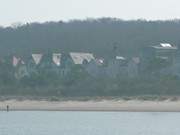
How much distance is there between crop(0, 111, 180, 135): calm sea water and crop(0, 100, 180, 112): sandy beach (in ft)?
1.13

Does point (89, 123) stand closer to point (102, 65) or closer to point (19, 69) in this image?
point (102, 65)

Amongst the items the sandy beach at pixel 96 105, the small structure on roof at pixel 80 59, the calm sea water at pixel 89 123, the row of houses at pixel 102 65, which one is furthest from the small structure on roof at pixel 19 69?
the calm sea water at pixel 89 123

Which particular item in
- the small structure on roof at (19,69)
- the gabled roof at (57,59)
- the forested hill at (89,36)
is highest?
the forested hill at (89,36)

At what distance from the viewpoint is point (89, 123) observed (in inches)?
1906

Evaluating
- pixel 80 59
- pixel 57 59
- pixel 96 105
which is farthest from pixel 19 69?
pixel 96 105

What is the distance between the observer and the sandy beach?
5412 centimetres

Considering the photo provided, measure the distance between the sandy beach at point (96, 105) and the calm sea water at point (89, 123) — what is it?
34 centimetres

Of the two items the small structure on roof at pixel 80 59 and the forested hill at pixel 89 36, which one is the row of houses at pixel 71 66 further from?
the forested hill at pixel 89 36

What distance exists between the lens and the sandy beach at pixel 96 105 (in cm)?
5412

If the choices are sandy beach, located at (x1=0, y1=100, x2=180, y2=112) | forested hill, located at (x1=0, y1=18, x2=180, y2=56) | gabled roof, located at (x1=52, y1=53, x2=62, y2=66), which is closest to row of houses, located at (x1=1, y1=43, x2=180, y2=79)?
gabled roof, located at (x1=52, y1=53, x2=62, y2=66)

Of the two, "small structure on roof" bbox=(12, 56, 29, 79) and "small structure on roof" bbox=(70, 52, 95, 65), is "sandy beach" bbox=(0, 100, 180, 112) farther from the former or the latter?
"small structure on roof" bbox=(70, 52, 95, 65)

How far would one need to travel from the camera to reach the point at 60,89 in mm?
63469

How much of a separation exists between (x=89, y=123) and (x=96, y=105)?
8.26 metres

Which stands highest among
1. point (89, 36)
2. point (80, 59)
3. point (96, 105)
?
point (89, 36)
